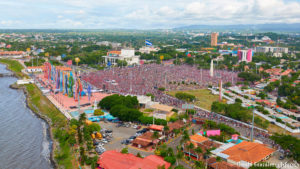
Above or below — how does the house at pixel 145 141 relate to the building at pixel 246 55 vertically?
below

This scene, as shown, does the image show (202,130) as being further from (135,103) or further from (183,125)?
(135,103)

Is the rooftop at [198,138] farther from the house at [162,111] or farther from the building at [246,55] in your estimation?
the building at [246,55]

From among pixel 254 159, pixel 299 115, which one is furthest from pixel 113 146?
pixel 299 115

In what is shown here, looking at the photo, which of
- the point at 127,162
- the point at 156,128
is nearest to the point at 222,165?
the point at 127,162

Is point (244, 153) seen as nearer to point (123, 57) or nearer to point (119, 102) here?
point (119, 102)

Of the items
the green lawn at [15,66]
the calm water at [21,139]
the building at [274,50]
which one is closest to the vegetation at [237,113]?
the calm water at [21,139]

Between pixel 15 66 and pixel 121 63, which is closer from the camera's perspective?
pixel 15 66

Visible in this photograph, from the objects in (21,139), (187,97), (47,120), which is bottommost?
(21,139)

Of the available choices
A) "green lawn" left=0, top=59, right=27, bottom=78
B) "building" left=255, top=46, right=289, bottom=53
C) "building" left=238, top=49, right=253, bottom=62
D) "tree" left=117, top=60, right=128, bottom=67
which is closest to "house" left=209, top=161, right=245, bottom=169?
"green lawn" left=0, top=59, right=27, bottom=78
